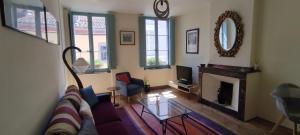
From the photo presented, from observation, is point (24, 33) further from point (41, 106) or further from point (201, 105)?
point (201, 105)

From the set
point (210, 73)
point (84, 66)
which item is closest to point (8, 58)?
point (84, 66)

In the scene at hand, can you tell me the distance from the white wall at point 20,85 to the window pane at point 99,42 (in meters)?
3.25

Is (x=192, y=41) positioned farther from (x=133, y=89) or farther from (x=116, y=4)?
(x=116, y=4)

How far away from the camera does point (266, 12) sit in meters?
3.00

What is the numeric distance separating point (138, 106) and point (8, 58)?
130 inches

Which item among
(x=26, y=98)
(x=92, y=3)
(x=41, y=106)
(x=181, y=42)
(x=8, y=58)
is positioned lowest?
(x=41, y=106)

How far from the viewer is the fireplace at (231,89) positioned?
10.2ft

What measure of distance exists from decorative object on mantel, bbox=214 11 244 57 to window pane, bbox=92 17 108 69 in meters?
3.15

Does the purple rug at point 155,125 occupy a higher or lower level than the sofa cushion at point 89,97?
lower

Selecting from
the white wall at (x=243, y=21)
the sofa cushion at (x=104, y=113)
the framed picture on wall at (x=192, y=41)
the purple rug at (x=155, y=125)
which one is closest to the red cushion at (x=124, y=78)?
the purple rug at (x=155, y=125)

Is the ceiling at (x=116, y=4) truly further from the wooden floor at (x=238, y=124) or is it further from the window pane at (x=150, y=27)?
the wooden floor at (x=238, y=124)

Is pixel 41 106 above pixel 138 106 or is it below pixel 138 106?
above

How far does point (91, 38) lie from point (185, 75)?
3.01m

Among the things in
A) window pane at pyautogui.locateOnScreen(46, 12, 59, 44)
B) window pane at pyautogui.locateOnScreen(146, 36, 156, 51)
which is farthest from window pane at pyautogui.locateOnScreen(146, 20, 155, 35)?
window pane at pyautogui.locateOnScreen(46, 12, 59, 44)
